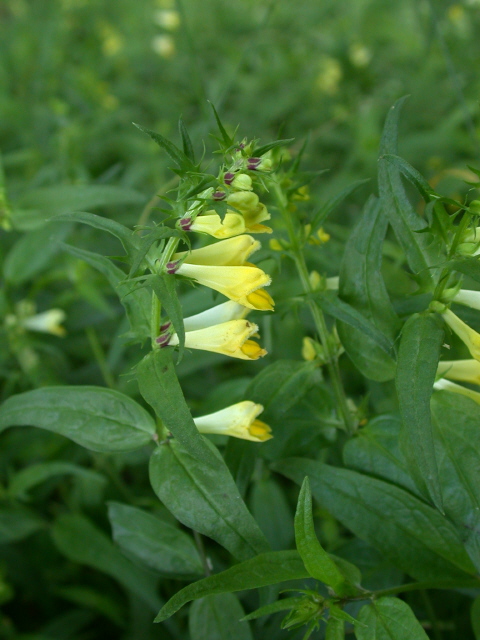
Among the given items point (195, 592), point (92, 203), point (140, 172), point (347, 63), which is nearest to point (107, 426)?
point (195, 592)

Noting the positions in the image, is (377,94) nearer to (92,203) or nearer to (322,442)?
(92,203)

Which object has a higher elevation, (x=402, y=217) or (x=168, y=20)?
(x=168, y=20)

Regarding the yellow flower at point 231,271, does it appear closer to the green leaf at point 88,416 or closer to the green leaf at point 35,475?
the green leaf at point 88,416

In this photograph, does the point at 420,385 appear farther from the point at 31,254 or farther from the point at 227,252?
the point at 31,254

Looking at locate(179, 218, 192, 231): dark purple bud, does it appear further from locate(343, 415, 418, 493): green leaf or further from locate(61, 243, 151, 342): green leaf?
locate(343, 415, 418, 493): green leaf

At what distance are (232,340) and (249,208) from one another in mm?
183

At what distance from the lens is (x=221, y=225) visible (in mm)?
807

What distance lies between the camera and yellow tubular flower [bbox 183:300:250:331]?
3.05ft

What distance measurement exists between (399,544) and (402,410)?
304 millimetres

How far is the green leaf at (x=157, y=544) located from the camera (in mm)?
1089

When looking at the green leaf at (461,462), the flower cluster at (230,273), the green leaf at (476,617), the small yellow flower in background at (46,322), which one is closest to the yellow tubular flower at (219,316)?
the flower cluster at (230,273)

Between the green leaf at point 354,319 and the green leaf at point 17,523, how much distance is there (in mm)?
928

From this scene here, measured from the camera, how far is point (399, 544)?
0.94 meters

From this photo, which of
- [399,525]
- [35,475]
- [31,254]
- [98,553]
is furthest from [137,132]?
[399,525]
